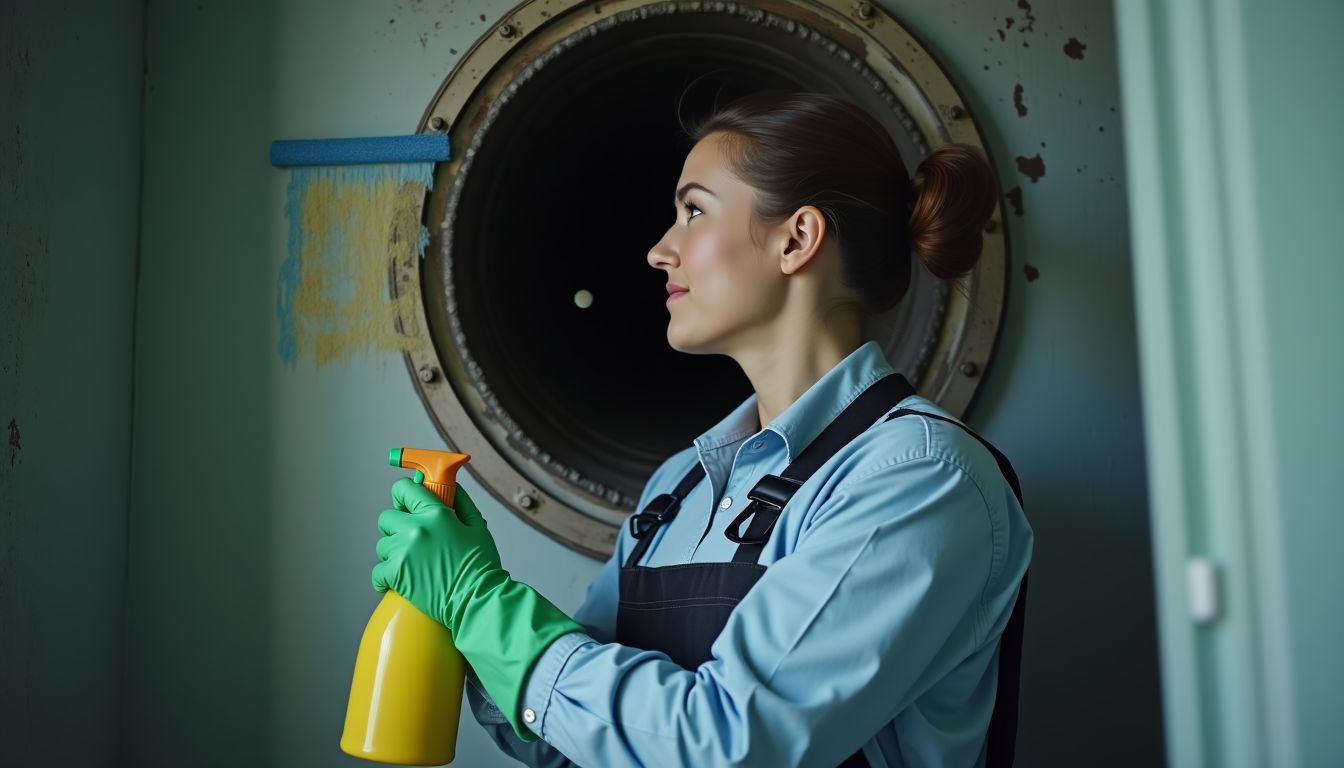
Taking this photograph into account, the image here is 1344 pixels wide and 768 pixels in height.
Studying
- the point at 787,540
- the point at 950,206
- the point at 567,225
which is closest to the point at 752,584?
the point at 787,540

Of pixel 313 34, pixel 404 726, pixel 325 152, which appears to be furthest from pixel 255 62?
pixel 404 726

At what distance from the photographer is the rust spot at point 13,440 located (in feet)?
4.09

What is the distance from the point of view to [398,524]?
1.09 m

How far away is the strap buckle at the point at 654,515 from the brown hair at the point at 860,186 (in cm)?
39

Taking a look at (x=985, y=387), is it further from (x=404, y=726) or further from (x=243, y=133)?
(x=243, y=133)

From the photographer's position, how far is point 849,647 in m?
0.85

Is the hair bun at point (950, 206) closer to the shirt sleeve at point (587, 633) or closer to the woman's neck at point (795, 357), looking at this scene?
the woman's neck at point (795, 357)

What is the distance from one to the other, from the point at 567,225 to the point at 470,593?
100 cm

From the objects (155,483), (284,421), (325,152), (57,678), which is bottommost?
(57,678)

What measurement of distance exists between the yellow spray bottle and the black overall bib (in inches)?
9.8

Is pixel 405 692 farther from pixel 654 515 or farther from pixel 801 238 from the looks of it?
pixel 801 238

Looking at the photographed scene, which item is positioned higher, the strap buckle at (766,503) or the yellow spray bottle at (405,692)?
the strap buckle at (766,503)

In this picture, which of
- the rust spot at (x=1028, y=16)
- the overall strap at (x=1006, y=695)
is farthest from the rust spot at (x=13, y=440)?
the rust spot at (x=1028, y=16)

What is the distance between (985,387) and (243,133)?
53.3 inches
